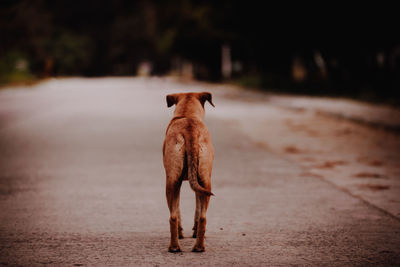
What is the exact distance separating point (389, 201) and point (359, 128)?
898 centimetres

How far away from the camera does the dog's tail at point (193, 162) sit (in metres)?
4.30

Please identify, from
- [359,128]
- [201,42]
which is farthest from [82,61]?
[359,128]

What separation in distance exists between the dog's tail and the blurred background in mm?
18786

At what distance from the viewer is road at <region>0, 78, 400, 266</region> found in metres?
4.51

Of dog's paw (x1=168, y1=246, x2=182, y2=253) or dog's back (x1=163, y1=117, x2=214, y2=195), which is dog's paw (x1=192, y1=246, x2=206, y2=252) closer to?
dog's paw (x1=168, y1=246, x2=182, y2=253)

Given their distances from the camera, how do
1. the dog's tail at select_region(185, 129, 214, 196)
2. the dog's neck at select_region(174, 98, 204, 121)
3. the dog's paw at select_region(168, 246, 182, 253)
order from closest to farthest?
the dog's tail at select_region(185, 129, 214, 196) → the dog's paw at select_region(168, 246, 182, 253) → the dog's neck at select_region(174, 98, 204, 121)

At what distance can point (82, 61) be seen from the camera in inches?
4274

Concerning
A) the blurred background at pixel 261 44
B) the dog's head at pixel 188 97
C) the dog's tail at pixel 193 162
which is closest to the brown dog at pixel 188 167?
the dog's tail at pixel 193 162

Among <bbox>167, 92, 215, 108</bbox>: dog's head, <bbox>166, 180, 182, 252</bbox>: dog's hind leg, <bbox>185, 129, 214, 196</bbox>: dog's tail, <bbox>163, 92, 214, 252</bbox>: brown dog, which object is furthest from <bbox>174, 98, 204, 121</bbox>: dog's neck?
<bbox>166, 180, 182, 252</bbox>: dog's hind leg

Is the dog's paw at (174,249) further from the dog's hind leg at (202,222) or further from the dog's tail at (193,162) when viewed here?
the dog's tail at (193,162)

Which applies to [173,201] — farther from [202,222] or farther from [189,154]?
[189,154]

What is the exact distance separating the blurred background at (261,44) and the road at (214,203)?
13113 millimetres

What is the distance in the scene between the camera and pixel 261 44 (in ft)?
131

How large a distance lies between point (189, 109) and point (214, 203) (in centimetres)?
188
